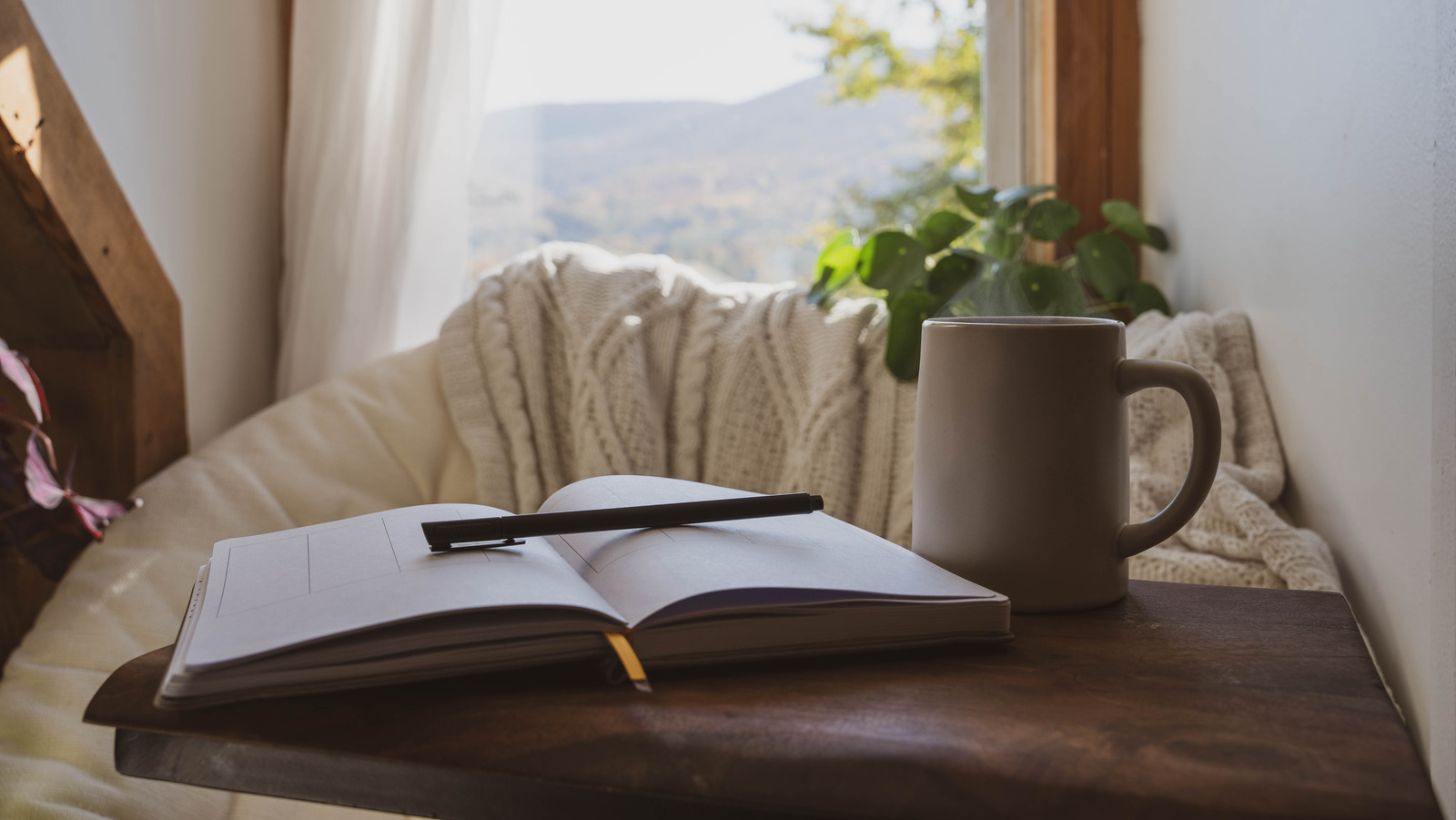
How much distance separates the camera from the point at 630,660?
0.37 m

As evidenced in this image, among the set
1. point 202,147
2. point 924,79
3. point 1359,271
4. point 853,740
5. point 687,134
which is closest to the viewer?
point 853,740

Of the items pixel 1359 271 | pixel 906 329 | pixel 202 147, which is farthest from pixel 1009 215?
pixel 202 147

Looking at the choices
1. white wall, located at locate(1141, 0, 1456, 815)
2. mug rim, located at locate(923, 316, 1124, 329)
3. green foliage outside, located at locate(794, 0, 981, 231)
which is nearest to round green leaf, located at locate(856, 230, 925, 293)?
white wall, located at locate(1141, 0, 1456, 815)

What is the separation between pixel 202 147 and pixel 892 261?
104 cm

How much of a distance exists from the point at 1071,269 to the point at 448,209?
1.01 meters

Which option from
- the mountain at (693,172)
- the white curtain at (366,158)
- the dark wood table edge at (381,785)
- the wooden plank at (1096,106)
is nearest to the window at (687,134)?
the mountain at (693,172)

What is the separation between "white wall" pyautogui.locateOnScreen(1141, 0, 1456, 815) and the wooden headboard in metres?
1.24

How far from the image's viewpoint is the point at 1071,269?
4.45ft

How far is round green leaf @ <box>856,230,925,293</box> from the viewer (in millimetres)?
1234

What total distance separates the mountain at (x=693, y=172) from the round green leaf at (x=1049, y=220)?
48cm

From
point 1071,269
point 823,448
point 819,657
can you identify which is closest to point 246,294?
point 823,448

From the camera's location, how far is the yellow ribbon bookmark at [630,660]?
0.37 m

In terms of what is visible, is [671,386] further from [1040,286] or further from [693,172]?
[693,172]

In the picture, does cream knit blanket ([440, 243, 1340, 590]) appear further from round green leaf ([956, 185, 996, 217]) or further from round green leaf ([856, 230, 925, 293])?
round green leaf ([956, 185, 996, 217])
